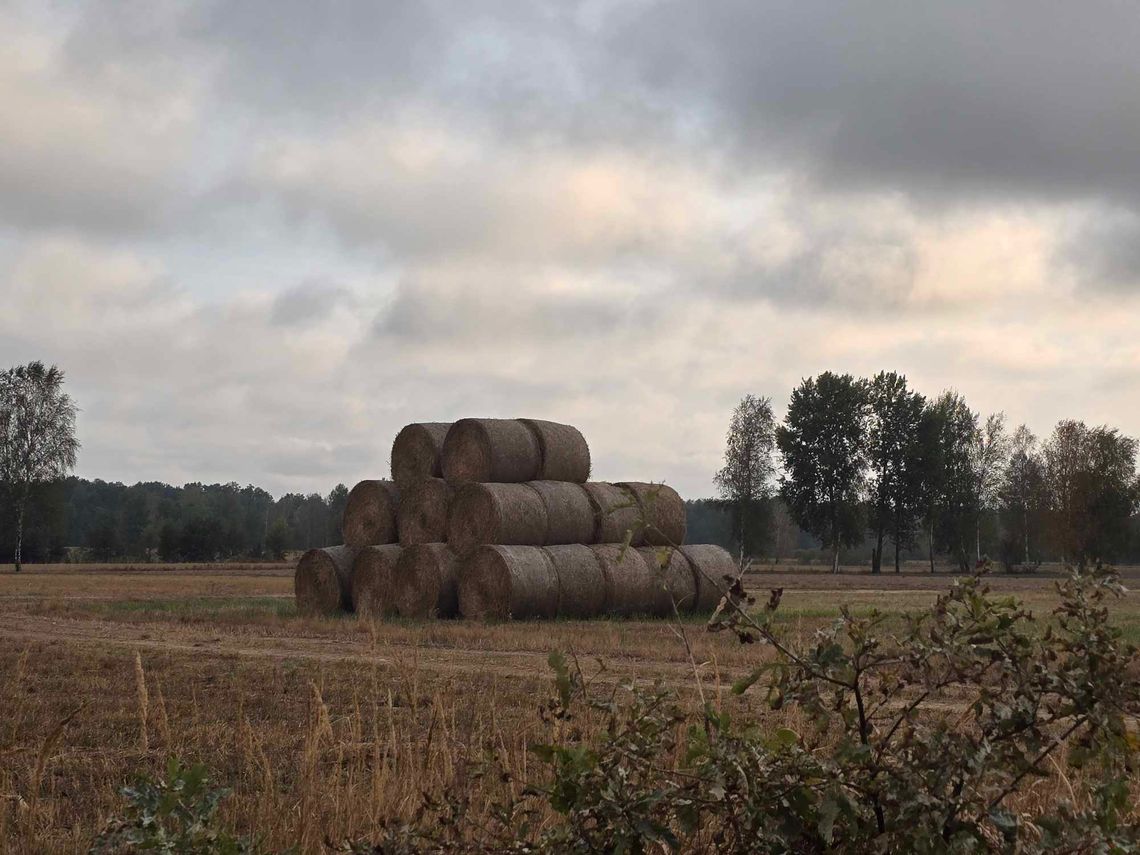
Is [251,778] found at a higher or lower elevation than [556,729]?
lower

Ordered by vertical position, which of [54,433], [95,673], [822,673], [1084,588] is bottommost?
[95,673]

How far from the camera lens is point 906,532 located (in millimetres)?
70375

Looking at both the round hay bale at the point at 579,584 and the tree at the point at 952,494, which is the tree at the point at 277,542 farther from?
the round hay bale at the point at 579,584

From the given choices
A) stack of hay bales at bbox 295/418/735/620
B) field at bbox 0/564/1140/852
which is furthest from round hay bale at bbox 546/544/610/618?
field at bbox 0/564/1140/852

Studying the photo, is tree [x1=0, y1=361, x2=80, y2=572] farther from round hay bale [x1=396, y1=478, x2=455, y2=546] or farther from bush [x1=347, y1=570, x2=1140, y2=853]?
bush [x1=347, y1=570, x2=1140, y2=853]

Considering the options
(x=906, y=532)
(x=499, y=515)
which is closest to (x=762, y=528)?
(x=906, y=532)

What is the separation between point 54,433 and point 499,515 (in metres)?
49.0

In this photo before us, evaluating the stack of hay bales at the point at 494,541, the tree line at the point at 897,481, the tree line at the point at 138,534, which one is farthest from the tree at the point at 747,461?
the stack of hay bales at the point at 494,541

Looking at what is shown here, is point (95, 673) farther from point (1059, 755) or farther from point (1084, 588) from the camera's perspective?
point (1084, 588)

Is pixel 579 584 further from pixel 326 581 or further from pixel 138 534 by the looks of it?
pixel 138 534

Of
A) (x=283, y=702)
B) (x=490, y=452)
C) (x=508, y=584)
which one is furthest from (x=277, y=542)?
(x=283, y=702)

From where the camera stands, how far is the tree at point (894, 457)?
7025cm

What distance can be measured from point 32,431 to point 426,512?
47.3 meters

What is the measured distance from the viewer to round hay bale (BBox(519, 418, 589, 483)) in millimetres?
22297
